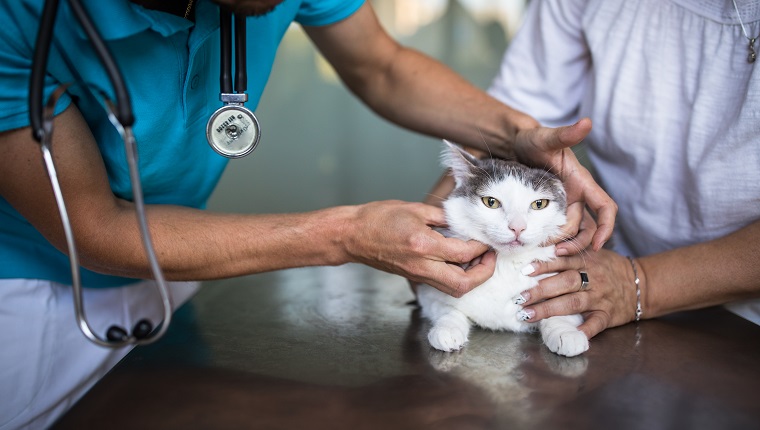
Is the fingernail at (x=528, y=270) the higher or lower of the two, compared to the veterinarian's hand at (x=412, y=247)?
lower

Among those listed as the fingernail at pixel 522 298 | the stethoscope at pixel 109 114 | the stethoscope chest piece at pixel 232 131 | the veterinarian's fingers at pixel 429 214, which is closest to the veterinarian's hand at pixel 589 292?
the fingernail at pixel 522 298

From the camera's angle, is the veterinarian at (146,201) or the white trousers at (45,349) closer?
the veterinarian at (146,201)

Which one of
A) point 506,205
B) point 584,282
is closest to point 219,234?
point 506,205

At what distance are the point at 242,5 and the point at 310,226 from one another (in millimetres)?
437

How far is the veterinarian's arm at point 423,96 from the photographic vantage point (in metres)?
1.51

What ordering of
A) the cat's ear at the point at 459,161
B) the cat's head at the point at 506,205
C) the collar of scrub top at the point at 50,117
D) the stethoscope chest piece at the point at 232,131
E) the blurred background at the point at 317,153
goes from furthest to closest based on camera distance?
1. the blurred background at the point at 317,153
2. the cat's ear at the point at 459,161
3. the cat's head at the point at 506,205
4. the stethoscope chest piece at the point at 232,131
5. the collar of scrub top at the point at 50,117

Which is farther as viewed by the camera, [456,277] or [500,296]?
[500,296]

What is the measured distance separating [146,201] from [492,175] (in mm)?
806

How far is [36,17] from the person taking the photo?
1.00m

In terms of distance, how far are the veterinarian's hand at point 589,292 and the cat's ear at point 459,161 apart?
0.30 m

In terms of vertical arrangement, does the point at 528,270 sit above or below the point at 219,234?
below

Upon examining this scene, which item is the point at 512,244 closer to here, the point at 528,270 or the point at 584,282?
the point at 528,270

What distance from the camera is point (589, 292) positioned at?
4.22 feet

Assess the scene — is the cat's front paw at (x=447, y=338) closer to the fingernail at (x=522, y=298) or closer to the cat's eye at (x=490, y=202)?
the fingernail at (x=522, y=298)
